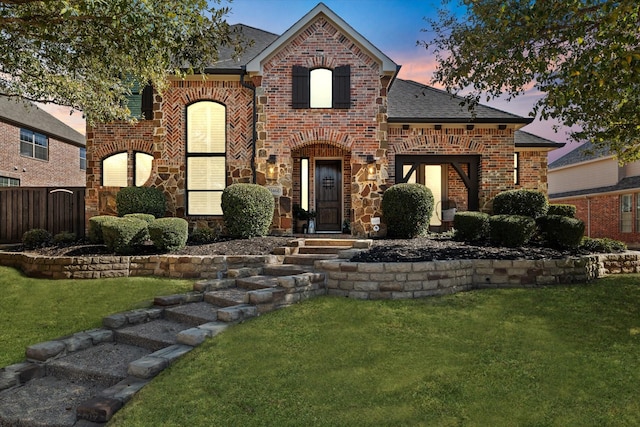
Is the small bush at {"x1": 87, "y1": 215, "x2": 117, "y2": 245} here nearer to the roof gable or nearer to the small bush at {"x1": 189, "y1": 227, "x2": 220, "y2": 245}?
the small bush at {"x1": 189, "y1": 227, "x2": 220, "y2": 245}

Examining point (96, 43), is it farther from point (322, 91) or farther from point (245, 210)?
point (322, 91)

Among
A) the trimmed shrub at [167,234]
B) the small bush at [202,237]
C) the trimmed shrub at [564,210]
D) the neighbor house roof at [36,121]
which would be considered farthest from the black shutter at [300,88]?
the neighbor house roof at [36,121]

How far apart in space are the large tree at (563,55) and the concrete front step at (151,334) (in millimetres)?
6551

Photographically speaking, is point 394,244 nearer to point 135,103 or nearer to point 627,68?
point 627,68

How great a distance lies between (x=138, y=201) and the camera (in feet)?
35.6

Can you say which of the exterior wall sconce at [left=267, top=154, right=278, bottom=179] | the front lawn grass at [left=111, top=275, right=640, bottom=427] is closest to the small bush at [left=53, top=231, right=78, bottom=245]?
the exterior wall sconce at [left=267, top=154, right=278, bottom=179]

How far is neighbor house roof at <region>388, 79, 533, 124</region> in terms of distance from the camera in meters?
12.5

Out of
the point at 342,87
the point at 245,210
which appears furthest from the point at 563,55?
the point at 245,210

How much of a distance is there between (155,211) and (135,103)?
3.95m

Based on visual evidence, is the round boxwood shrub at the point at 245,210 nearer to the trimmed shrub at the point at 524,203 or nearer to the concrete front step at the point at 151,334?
the concrete front step at the point at 151,334

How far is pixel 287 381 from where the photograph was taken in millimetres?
3766

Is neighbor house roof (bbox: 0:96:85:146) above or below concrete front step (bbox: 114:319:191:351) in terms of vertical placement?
above

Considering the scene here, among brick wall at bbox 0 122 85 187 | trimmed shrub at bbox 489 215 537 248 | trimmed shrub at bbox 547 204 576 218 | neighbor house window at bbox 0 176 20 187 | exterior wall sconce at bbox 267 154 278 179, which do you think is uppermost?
brick wall at bbox 0 122 85 187

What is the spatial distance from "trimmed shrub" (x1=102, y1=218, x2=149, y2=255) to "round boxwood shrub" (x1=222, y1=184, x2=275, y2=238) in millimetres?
2166
